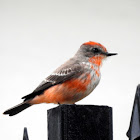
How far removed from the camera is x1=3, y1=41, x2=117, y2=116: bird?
17.8ft

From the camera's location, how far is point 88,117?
3.11 meters

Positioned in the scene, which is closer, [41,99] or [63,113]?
[63,113]

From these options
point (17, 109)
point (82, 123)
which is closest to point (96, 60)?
point (17, 109)

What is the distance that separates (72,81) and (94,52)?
3.21ft

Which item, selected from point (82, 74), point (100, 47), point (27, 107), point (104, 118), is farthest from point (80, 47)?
point (104, 118)

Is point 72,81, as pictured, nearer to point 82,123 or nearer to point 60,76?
point 60,76

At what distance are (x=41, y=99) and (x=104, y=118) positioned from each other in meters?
2.69

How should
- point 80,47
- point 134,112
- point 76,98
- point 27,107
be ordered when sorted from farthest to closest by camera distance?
point 80,47 → point 27,107 → point 76,98 → point 134,112

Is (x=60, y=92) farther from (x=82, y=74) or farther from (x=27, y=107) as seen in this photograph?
(x=27, y=107)

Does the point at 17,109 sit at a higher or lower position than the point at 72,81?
lower

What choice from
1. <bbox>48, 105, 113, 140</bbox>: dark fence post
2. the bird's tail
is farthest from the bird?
<bbox>48, 105, 113, 140</bbox>: dark fence post

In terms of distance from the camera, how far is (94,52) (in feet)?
20.6

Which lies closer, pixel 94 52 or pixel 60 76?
pixel 60 76

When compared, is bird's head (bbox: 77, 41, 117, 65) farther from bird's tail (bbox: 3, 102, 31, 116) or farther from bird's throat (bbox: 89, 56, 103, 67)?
bird's tail (bbox: 3, 102, 31, 116)
